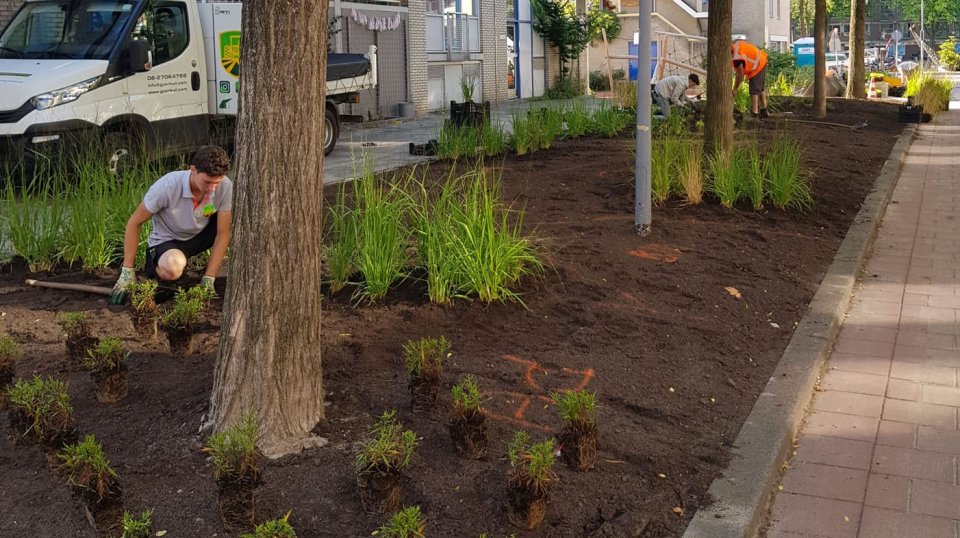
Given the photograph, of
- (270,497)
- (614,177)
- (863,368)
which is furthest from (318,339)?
(614,177)

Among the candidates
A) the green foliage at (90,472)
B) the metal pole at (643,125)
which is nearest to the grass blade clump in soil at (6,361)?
the green foliage at (90,472)

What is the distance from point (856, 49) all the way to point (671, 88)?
34.7ft

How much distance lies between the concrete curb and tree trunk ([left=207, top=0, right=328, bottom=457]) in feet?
5.41

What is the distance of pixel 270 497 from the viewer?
363cm

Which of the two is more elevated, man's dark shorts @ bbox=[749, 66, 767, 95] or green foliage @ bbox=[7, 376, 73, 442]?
man's dark shorts @ bbox=[749, 66, 767, 95]

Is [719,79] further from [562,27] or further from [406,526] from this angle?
[562,27]

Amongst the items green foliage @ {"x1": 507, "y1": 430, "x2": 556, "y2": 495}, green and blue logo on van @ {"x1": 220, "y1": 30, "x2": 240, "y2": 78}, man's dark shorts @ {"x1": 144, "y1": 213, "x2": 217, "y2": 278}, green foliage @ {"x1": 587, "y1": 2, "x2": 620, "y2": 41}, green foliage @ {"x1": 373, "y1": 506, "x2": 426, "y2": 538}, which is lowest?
A: green foliage @ {"x1": 373, "y1": 506, "x2": 426, "y2": 538}

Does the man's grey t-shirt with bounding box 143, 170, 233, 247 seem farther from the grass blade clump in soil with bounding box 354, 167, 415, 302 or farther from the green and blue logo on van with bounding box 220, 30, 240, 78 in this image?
the green and blue logo on van with bounding box 220, 30, 240, 78

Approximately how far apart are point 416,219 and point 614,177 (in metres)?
4.68

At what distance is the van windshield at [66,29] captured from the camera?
12.0 meters

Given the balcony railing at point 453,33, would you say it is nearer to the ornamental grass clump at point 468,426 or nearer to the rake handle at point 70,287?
the rake handle at point 70,287

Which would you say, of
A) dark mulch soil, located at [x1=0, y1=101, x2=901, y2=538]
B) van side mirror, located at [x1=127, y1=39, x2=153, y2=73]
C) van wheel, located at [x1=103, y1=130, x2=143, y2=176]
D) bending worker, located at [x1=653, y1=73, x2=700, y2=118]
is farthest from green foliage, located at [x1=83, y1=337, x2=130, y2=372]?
bending worker, located at [x1=653, y1=73, x2=700, y2=118]

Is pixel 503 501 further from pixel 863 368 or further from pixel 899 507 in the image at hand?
pixel 863 368

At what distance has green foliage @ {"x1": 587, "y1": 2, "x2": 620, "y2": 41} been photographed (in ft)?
119
